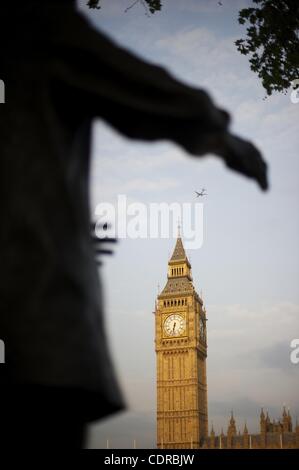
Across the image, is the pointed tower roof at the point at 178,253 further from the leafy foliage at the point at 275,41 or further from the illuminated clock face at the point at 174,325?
the leafy foliage at the point at 275,41

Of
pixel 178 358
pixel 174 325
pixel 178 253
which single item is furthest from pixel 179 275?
pixel 178 358

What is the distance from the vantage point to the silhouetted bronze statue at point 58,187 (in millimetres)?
1424

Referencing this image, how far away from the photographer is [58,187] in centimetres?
150

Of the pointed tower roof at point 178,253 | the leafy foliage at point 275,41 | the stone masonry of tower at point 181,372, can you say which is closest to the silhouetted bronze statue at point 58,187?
the leafy foliage at point 275,41

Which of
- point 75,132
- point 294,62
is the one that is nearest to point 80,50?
point 75,132

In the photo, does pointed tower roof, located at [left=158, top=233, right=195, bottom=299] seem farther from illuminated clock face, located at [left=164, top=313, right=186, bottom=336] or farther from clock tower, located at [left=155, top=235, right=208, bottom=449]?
illuminated clock face, located at [left=164, top=313, right=186, bottom=336]

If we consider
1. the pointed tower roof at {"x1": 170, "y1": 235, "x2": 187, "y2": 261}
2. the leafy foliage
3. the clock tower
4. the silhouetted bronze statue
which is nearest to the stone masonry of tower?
the clock tower

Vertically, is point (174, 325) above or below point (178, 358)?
above

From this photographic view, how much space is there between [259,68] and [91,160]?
7.36 meters

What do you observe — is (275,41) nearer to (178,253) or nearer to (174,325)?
(174,325)

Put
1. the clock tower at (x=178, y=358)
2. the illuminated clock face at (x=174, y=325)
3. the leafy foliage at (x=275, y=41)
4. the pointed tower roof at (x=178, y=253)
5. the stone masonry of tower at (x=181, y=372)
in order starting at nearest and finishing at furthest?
1. the leafy foliage at (x=275, y=41)
2. the stone masonry of tower at (x=181, y=372)
3. the clock tower at (x=178, y=358)
4. the illuminated clock face at (x=174, y=325)
5. the pointed tower roof at (x=178, y=253)

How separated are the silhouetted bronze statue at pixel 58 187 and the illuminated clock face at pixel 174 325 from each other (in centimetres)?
7476

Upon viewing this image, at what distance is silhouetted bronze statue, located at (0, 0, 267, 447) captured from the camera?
1.42 m

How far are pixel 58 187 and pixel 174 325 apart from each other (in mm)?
75287
